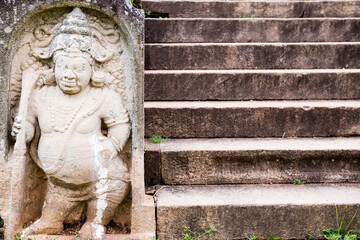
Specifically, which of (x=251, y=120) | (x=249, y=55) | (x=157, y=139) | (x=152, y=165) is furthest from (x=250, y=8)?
(x=152, y=165)

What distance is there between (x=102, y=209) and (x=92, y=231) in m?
0.14

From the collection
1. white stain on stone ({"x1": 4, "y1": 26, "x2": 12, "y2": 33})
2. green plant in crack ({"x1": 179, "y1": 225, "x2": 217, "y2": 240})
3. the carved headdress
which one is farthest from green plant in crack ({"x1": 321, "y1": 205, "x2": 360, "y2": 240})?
white stain on stone ({"x1": 4, "y1": 26, "x2": 12, "y2": 33})

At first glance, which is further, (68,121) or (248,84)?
(248,84)

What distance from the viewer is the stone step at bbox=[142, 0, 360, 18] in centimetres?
443

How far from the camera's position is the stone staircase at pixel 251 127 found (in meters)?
2.19

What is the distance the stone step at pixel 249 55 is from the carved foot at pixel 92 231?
1904 mm

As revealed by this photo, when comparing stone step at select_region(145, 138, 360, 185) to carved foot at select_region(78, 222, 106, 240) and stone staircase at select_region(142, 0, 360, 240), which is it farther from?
carved foot at select_region(78, 222, 106, 240)

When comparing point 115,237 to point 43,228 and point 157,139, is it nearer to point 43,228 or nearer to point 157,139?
point 43,228

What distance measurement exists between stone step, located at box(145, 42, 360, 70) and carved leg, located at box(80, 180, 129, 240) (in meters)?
1.75

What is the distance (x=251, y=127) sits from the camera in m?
2.84

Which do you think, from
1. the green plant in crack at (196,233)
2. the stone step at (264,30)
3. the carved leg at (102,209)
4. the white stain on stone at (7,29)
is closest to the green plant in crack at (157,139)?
the carved leg at (102,209)

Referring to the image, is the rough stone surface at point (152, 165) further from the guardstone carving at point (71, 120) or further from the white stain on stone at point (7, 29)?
the white stain on stone at point (7, 29)

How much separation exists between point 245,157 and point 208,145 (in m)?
0.31

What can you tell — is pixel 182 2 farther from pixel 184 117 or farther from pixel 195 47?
pixel 184 117
